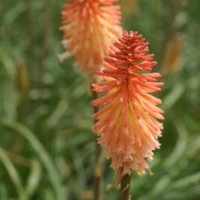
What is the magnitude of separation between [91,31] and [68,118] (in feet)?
6.88

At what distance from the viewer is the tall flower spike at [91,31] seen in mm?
2104

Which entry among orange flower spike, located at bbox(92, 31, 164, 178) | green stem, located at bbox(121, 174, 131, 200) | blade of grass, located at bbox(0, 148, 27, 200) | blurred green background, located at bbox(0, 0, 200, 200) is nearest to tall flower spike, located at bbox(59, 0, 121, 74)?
orange flower spike, located at bbox(92, 31, 164, 178)

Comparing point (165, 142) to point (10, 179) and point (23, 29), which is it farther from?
point (23, 29)

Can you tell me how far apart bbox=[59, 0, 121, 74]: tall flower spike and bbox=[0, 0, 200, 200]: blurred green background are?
998 mm

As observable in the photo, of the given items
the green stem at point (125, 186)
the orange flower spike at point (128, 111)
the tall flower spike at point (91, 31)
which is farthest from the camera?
the tall flower spike at point (91, 31)

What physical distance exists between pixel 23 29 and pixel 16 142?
193 cm

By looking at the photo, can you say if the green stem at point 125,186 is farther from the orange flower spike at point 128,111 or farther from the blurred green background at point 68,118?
the blurred green background at point 68,118

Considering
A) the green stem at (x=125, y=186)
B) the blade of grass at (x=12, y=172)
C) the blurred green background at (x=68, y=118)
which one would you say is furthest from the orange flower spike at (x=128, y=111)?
the blade of grass at (x=12, y=172)

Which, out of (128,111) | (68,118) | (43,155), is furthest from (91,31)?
(68,118)

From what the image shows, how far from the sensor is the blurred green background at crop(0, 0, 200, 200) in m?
3.32

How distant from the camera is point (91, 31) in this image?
6.89 ft

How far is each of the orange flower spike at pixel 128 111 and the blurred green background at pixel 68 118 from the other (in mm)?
1252

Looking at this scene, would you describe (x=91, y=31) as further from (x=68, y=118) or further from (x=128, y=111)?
(x=68, y=118)

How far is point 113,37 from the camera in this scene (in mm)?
2201
